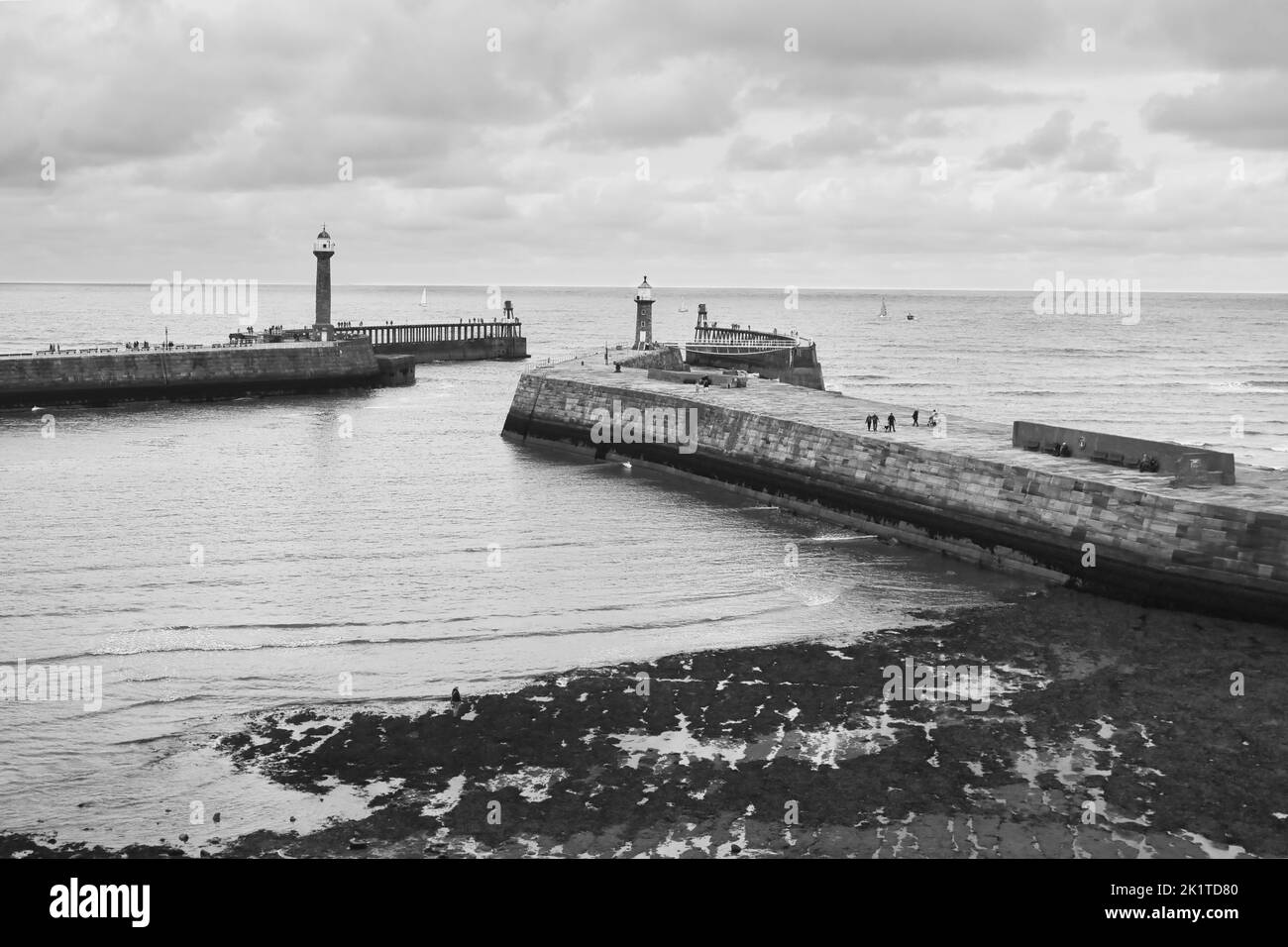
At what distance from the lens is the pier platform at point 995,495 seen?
70.7 ft

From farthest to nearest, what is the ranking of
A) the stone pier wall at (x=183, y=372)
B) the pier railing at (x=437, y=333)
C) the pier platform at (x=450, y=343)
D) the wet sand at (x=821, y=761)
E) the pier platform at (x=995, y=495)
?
A: the pier railing at (x=437, y=333) → the pier platform at (x=450, y=343) → the stone pier wall at (x=183, y=372) → the pier platform at (x=995, y=495) → the wet sand at (x=821, y=761)

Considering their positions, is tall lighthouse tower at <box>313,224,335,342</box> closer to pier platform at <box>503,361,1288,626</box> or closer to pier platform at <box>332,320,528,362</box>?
pier platform at <box>332,320,528,362</box>

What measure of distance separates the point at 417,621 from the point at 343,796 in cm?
734

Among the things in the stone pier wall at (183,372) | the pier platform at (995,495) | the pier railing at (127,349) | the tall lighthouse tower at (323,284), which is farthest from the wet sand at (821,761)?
the tall lighthouse tower at (323,284)

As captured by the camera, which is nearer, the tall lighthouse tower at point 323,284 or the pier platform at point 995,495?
the pier platform at point 995,495

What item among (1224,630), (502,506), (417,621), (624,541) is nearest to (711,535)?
(624,541)

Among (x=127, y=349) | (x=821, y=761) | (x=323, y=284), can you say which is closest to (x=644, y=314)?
(x=323, y=284)

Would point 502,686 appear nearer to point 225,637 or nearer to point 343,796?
point 343,796

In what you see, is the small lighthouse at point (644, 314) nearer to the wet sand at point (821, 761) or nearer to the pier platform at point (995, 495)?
the pier platform at point (995, 495)

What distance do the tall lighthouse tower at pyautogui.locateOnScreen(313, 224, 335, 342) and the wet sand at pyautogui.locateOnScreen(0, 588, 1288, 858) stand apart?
59.4 meters

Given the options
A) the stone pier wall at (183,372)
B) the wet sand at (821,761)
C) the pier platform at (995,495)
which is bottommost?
the wet sand at (821,761)

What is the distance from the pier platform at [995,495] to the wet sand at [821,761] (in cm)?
203

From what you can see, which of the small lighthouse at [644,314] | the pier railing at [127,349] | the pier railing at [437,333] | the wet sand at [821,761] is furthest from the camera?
the pier railing at [437,333]

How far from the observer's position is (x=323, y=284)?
7431 centimetres
